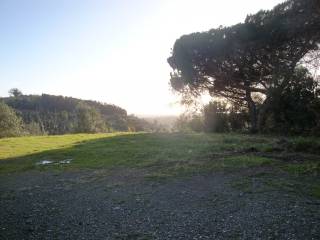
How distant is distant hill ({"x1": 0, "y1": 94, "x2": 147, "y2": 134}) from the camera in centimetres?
11400

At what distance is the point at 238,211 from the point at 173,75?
82.4 ft

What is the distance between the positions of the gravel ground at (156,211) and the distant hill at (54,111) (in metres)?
97.5

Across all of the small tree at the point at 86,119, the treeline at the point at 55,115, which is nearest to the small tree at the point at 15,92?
the treeline at the point at 55,115

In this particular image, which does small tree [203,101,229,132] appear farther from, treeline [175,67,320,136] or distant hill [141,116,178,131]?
distant hill [141,116,178,131]

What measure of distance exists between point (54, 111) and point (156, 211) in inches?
5159

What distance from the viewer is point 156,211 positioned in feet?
24.3

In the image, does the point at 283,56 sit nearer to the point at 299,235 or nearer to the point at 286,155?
the point at 286,155

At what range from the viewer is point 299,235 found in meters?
5.46

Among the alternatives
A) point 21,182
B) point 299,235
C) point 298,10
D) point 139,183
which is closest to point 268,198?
point 299,235

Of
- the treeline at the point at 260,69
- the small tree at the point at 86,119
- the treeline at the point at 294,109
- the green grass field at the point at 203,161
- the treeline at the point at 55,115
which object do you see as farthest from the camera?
the treeline at the point at 55,115

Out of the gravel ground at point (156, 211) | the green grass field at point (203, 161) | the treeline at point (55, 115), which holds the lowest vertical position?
the gravel ground at point (156, 211)

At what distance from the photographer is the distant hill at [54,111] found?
11400 centimetres

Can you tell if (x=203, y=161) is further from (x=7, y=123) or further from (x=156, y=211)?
(x=7, y=123)

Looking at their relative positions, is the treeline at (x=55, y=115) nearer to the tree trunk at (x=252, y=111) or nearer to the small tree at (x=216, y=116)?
the small tree at (x=216, y=116)
